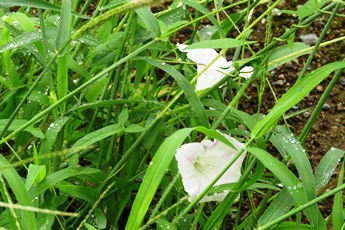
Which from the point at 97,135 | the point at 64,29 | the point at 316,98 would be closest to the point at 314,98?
the point at 316,98

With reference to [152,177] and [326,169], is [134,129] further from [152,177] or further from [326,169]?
[326,169]

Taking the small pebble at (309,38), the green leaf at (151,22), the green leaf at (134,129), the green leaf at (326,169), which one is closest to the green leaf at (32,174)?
the green leaf at (134,129)

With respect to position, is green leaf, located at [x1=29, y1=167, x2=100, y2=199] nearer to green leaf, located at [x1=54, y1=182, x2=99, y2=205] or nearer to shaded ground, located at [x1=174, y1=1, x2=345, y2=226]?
green leaf, located at [x1=54, y1=182, x2=99, y2=205]

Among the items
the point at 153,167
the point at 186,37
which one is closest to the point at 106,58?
the point at 153,167

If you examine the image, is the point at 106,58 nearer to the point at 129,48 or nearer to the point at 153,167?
the point at 129,48

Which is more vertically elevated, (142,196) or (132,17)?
(132,17)

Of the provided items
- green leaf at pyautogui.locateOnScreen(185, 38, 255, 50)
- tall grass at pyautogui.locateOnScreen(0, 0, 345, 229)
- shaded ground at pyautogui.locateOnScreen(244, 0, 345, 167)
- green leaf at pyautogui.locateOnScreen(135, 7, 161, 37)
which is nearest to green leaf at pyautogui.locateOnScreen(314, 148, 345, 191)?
tall grass at pyautogui.locateOnScreen(0, 0, 345, 229)
